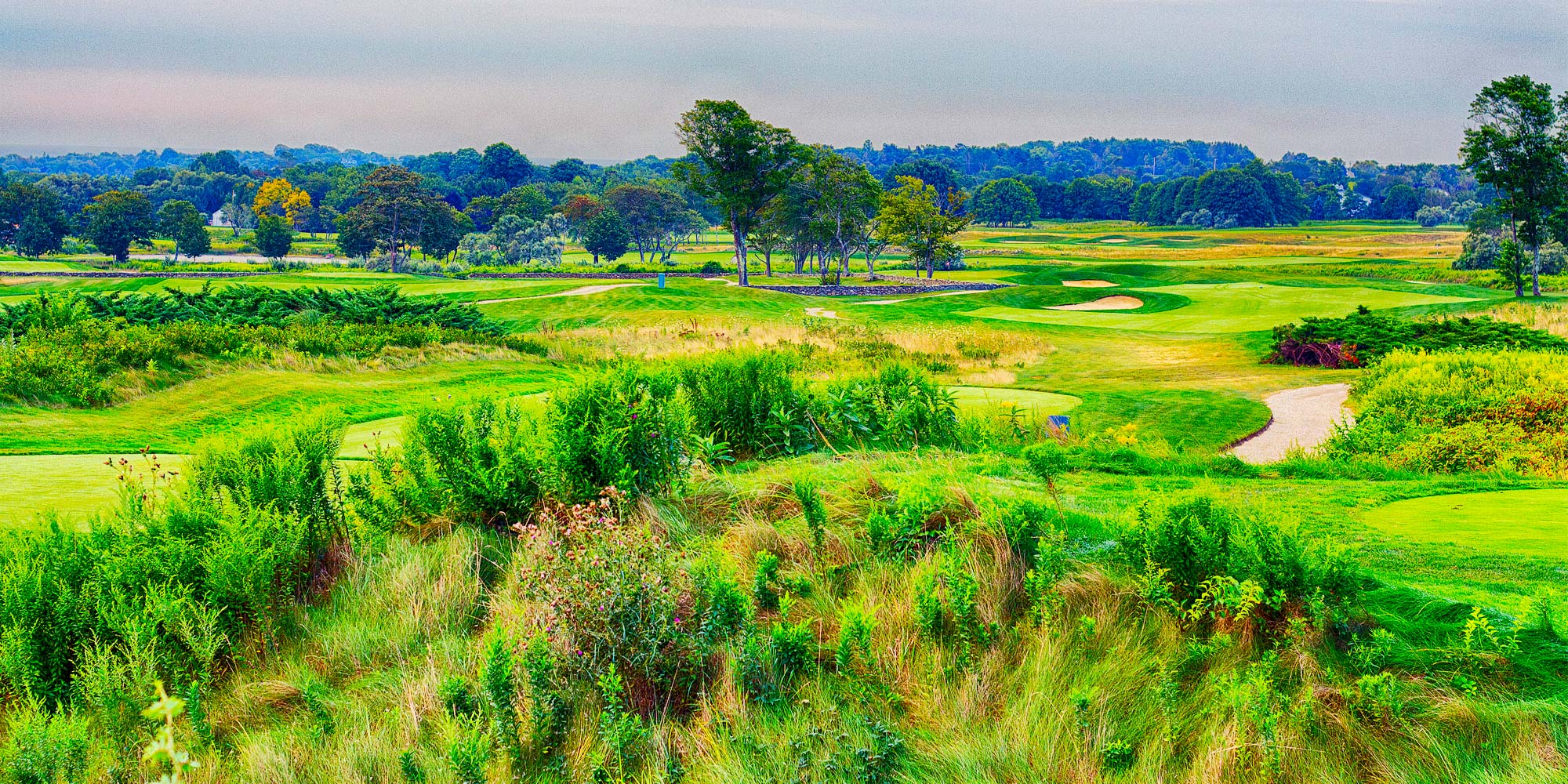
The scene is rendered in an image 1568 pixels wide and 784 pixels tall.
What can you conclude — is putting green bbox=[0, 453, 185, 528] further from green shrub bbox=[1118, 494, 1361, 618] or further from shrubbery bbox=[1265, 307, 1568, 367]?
shrubbery bbox=[1265, 307, 1568, 367]

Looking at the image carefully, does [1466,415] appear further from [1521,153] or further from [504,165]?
[504,165]

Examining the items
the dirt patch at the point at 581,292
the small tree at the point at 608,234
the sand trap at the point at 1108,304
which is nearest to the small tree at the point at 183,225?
the small tree at the point at 608,234

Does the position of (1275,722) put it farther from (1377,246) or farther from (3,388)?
(1377,246)

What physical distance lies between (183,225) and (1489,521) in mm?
92627

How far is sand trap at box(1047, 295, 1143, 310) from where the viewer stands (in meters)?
39.6

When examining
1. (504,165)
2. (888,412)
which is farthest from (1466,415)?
(504,165)

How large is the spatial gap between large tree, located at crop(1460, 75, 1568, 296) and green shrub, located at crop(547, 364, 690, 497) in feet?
129

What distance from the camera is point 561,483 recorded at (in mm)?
5941

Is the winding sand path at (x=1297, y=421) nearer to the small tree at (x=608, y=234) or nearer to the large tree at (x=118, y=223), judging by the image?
the small tree at (x=608, y=234)

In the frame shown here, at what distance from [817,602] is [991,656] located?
988mm

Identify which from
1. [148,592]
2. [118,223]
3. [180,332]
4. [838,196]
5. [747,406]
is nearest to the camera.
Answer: [148,592]

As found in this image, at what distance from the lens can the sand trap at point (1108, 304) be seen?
3962 centimetres

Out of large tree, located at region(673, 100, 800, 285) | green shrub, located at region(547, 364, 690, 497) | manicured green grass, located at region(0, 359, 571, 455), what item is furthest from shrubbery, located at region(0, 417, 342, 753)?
large tree, located at region(673, 100, 800, 285)

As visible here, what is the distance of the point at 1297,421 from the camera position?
1405 centimetres
